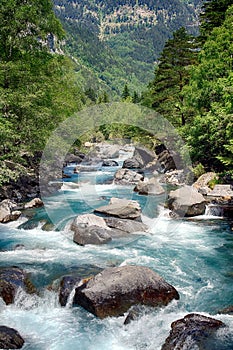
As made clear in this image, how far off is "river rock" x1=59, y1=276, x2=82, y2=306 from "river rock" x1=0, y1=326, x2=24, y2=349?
1748 millimetres

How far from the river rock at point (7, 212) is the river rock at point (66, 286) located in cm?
773

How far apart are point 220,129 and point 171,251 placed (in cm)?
1112

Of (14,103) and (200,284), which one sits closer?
(200,284)

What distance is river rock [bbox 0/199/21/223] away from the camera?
16281 mm

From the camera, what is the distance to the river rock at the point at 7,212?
16281mm

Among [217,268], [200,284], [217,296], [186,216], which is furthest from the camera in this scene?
[186,216]

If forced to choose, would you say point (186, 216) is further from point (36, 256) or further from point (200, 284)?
point (36, 256)

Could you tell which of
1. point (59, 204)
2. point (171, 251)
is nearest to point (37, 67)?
point (59, 204)

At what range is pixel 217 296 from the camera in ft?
30.2

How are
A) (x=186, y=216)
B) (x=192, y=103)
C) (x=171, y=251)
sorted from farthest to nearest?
1. (x=192, y=103)
2. (x=186, y=216)
3. (x=171, y=251)

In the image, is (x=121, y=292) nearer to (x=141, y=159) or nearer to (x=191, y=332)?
(x=191, y=332)

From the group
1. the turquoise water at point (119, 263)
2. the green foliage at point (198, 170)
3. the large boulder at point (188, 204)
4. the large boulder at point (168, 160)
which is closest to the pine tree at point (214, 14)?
the large boulder at point (168, 160)

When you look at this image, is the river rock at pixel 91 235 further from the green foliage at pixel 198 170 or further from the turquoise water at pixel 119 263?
the green foliage at pixel 198 170

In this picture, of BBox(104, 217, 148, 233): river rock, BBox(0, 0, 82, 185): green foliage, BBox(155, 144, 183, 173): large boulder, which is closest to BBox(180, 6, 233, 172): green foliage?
BBox(155, 144, 183, 173): large boulder
